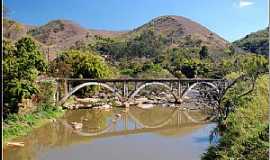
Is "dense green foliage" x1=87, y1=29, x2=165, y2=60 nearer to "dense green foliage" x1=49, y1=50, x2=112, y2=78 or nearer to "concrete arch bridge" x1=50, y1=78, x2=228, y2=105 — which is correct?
"concrete arch bridge" x1=50, y1=78, x2=228, y2=105

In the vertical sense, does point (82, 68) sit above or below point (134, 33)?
below

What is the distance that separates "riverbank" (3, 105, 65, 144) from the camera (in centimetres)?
1198

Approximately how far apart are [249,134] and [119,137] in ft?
26.3

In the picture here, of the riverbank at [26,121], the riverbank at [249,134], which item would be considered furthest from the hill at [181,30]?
the riverbank at [249,134]

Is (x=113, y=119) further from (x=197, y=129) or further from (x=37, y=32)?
(x=37, y=32)

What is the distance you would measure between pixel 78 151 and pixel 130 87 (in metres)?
14.4

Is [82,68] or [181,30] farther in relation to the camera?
[181,30]

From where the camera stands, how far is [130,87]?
25781 mm

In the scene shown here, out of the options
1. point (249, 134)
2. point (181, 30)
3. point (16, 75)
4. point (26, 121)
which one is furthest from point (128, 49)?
point (249, 134)

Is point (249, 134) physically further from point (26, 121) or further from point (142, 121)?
point (142, 121)

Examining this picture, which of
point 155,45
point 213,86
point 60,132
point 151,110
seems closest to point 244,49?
point 155,45

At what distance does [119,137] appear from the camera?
45.0 feet

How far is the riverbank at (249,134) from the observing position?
5.61 metres

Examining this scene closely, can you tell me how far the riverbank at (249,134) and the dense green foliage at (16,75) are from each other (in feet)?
21.9
